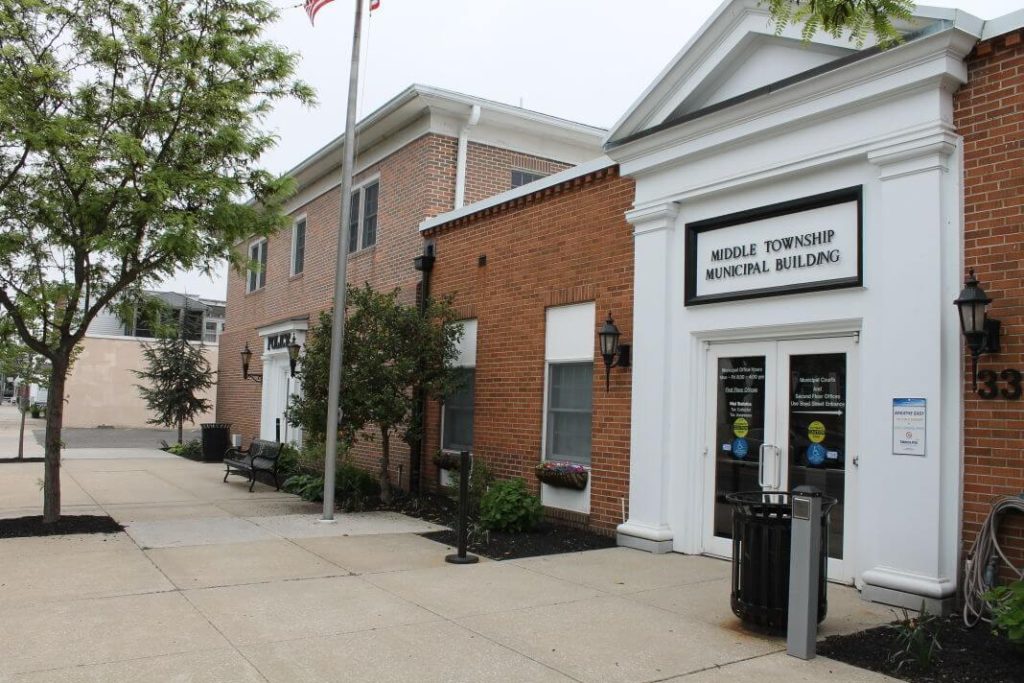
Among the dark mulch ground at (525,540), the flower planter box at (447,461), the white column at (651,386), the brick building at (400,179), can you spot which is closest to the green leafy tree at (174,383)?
the brick building at (400,179)

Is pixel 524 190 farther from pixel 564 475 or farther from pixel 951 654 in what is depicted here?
pixel 951 654

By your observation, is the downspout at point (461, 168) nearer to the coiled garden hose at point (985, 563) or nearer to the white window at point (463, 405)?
the white window at point (463, 405)

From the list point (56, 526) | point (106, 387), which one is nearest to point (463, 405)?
point (56, 526)

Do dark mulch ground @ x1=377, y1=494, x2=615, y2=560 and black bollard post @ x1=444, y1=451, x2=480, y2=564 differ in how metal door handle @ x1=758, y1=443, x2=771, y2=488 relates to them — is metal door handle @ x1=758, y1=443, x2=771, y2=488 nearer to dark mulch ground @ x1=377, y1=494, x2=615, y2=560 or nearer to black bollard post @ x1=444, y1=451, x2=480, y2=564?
dark mulch ground @ x1=377, y1=494, x2=615, y2=560

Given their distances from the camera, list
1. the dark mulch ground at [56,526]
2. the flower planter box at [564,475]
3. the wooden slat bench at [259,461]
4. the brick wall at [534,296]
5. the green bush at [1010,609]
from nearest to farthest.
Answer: the green bush at [1010,609]
the dark mulch ground at [56,526]
the brick wall at [534,296]
the flower planter box at [564,475]
the wooden slat bench at [259,461]

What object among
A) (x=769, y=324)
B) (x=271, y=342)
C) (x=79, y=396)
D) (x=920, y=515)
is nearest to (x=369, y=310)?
(x=769, y=324)

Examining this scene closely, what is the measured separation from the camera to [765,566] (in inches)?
223

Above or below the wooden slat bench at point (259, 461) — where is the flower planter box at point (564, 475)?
above

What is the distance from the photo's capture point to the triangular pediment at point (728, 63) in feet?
25.2

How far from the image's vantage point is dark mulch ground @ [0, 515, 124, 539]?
9219mm

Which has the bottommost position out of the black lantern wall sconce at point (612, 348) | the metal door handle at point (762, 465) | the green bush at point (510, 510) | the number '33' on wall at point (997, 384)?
the green bush at point (510, 510)

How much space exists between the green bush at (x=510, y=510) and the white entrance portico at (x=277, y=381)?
9.14 m

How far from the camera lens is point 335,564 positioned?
7969 millimetres

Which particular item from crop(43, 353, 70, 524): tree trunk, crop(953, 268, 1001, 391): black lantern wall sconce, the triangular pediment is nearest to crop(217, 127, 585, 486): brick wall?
crop(43, 353, 70, 524): tree trunk
